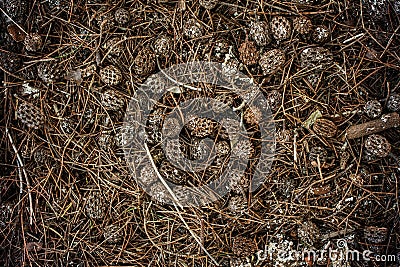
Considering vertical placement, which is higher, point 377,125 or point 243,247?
point 377,125

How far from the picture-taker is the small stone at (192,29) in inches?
82.0

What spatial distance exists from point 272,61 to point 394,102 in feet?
1.98

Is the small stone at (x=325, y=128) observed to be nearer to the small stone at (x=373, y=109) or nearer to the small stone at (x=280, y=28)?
the small stone at (x=373, y=109)

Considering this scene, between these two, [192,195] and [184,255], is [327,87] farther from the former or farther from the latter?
[184,255]

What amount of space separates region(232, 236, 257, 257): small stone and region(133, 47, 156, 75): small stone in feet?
3.06

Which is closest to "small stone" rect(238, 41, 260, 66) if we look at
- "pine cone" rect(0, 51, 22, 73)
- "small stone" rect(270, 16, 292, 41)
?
"small stone" rect(270, 16, 292, 41)

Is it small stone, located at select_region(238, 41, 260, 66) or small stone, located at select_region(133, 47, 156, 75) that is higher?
small stone, located at select_region(238, 41, 260, 66)

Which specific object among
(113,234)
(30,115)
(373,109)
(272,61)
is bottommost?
(113,234)

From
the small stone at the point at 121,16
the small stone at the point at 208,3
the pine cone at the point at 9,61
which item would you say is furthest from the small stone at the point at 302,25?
the pine cone at the point at 9,61

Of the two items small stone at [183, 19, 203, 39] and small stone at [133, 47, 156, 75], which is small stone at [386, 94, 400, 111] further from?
small stone at [133, 47, 156, 75]

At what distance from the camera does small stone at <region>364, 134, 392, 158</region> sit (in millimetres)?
1954

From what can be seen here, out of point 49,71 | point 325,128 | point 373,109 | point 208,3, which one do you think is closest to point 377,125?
point 373,109

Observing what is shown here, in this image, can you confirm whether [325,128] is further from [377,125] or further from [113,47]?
[113,47]

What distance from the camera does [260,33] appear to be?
204 cm
